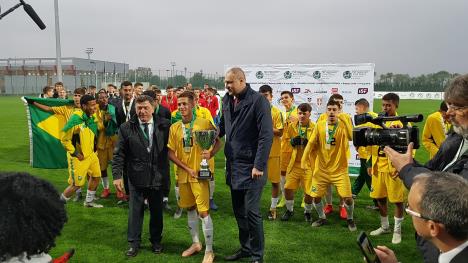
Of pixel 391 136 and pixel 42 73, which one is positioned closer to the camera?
pixel 391 136

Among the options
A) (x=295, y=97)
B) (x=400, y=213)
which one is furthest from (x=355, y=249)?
(x=295, y=97)

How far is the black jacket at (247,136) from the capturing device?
4.86 meters

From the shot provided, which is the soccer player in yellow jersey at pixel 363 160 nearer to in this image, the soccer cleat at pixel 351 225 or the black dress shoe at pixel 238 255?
the soccer cleat at pixel 351 225

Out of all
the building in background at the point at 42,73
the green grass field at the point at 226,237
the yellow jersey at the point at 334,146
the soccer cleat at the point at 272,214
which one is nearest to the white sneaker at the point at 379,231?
the green grass field at the point at 226,237

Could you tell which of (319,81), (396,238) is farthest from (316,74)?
(396,238)

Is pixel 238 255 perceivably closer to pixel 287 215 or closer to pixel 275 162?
pixel 287 215

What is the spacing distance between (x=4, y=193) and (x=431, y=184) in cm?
184

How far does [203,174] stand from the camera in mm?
5242

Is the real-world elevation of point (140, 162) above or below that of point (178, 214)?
above

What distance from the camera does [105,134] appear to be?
836 centimetres

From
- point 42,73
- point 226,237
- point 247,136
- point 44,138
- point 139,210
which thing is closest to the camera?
point 247,136

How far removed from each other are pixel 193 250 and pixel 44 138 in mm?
5746

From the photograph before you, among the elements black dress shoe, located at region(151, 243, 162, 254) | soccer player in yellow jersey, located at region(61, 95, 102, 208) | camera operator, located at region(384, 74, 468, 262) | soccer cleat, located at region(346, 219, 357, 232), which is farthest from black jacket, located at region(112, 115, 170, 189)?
camera operator, located at region(384, 74, 468, 262)

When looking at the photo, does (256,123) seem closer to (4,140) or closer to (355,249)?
(355,249)
